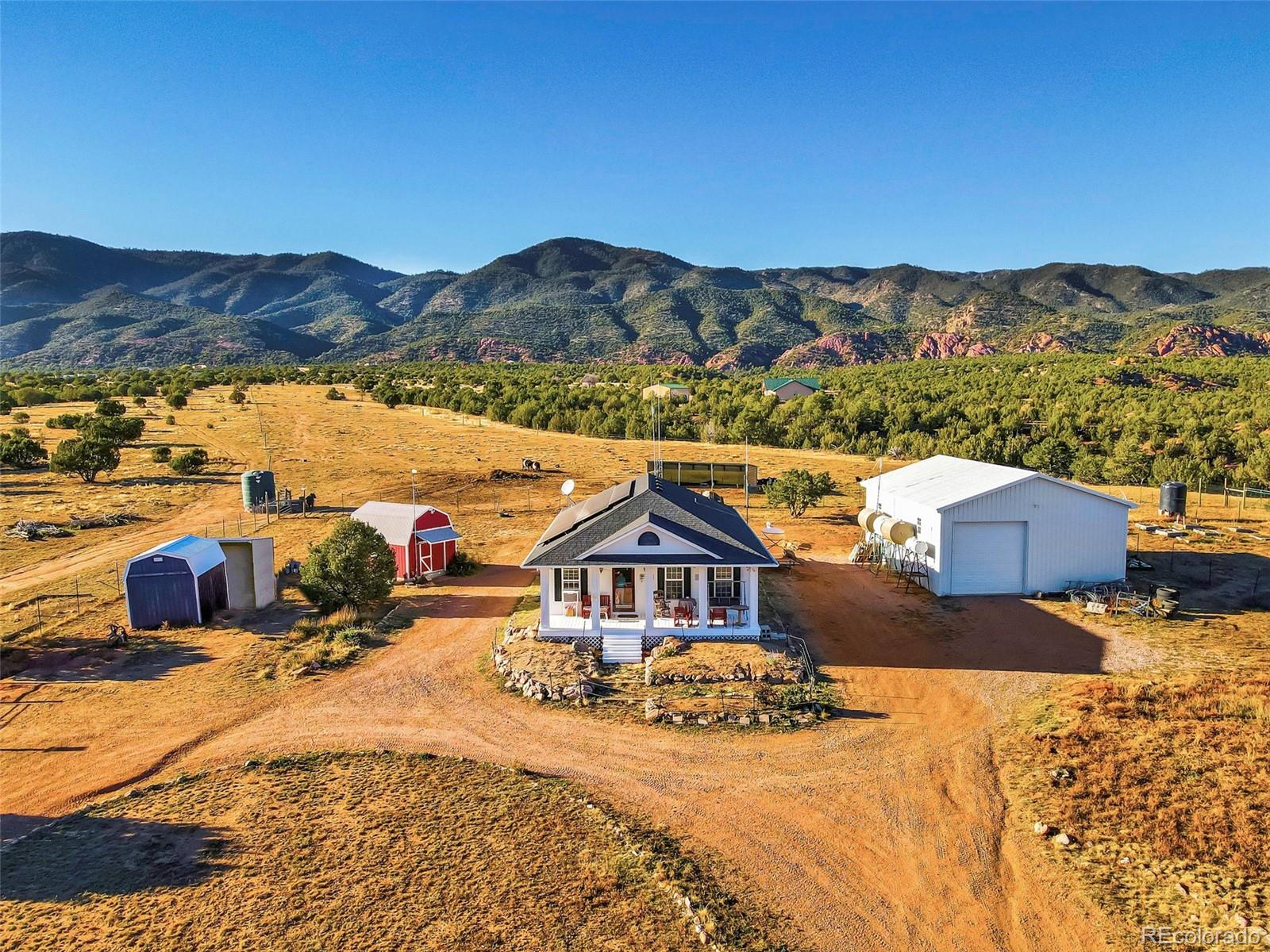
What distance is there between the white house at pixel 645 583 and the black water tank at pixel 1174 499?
85.8 ft

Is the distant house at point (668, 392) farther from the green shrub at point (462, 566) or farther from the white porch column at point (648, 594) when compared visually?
the white porch column at point (648, 594)

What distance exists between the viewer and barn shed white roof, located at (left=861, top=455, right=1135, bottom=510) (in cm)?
2530

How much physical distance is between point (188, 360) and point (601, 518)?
170m

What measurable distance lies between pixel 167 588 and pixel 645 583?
14660 mm

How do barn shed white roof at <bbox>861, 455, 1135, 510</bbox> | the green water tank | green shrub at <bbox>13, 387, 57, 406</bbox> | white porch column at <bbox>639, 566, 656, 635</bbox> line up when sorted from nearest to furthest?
white porch column at <bbox>639, 566, 656, 635</bbox> → barn shed white roof at <bbox>861, 455, 1135, 510</bbox> → the green water tank → green shrub at <bbox>13, 387, 57, 406</bbox>

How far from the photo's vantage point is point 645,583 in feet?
69.0

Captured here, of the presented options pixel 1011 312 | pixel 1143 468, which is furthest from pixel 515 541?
pixel 1011 312

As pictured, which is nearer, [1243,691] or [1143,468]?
[1243,691]

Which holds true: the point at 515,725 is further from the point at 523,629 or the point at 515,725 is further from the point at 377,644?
the point at 377,644

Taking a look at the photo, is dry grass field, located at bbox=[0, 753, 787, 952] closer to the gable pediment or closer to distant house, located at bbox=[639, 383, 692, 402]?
the gable pediment

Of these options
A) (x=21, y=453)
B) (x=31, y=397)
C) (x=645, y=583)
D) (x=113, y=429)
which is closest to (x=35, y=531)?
(x=21, y=453)

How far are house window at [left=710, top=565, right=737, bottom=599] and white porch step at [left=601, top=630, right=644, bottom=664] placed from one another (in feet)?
8.00

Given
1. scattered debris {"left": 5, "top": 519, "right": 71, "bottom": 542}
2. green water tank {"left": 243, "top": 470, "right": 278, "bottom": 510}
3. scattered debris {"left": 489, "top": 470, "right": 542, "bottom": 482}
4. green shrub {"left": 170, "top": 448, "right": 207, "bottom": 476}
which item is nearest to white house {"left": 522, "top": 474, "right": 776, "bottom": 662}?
green water tank {"left": 243, "top": 470, "right": 278, "bottom": 510}

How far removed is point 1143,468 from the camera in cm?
4872
